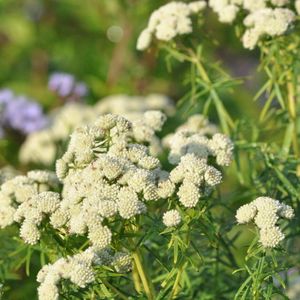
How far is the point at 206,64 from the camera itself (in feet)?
12.3

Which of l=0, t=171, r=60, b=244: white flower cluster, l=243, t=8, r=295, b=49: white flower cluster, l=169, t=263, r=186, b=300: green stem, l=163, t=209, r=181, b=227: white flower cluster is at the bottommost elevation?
l=169, t=263, r=186, b=300: green stem

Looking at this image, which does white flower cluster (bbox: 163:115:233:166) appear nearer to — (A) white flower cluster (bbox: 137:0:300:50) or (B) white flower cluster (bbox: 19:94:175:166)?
(A) white flower cluster (bbox: 137:0:300:50)

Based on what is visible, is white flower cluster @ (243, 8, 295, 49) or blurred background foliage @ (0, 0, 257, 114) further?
blurred background foliage @ (0, 0, 257, 114)

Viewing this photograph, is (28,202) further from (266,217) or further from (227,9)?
(227,9)

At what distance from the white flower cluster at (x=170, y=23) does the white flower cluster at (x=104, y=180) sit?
79 centimetres

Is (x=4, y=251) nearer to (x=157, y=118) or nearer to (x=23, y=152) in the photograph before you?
(x=157, y=118)

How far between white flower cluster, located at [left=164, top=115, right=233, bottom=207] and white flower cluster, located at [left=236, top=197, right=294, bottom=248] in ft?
0.44

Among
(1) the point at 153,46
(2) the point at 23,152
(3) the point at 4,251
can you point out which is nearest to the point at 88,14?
(2) the point at 23,152

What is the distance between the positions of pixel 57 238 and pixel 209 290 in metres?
0.85

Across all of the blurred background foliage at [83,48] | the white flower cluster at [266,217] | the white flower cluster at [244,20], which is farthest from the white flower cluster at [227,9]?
the blurred background foliage at [83,48]

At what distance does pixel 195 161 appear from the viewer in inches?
103

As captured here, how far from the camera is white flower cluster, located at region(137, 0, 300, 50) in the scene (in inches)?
132

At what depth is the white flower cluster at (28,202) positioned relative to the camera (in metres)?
2.57

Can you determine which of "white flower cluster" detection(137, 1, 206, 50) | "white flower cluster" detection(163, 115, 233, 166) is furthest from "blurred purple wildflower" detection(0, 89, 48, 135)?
"white flower cluster" detection(163, 115, 233, 166)
